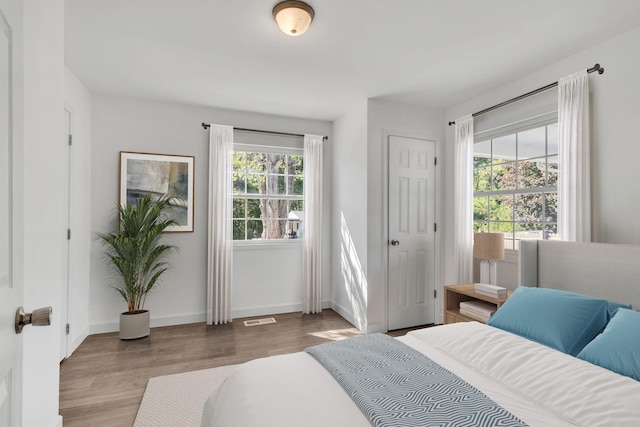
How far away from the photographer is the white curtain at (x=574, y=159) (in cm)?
241

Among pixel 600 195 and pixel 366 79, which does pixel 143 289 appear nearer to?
pixel 366 79

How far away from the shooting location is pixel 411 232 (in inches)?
149


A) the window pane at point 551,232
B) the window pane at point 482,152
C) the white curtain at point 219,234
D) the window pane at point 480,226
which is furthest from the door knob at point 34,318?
the window pane at point 482,152

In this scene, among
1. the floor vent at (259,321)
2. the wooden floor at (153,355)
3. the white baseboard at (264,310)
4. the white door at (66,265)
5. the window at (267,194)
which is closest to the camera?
the wooden floor at (153,355)

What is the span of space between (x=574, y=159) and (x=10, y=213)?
3.22 m

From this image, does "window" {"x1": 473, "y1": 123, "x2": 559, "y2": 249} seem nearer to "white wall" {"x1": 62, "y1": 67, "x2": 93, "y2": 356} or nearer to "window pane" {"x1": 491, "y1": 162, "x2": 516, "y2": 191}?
"window pane" {"x1": 491, "y1": 162, "x2": 516, "y2": 191}

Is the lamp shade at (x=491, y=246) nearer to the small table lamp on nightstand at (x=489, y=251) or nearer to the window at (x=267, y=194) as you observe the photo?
the small table lamp on nightstand at (x=489, y=251)

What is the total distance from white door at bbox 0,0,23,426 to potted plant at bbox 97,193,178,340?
8.84 feet

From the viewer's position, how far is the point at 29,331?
1503 mm

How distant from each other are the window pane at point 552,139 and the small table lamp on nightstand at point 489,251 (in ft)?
2.87

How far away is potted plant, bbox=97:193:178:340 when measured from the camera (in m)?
3.27

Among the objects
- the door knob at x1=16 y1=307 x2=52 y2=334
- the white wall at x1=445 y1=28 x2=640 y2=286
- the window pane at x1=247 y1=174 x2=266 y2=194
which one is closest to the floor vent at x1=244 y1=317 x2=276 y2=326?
the window pane at x1=247 y1=174 x2=266 y2=194

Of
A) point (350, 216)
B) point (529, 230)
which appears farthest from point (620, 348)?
point (350, 216)

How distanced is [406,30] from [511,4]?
0.64 m
